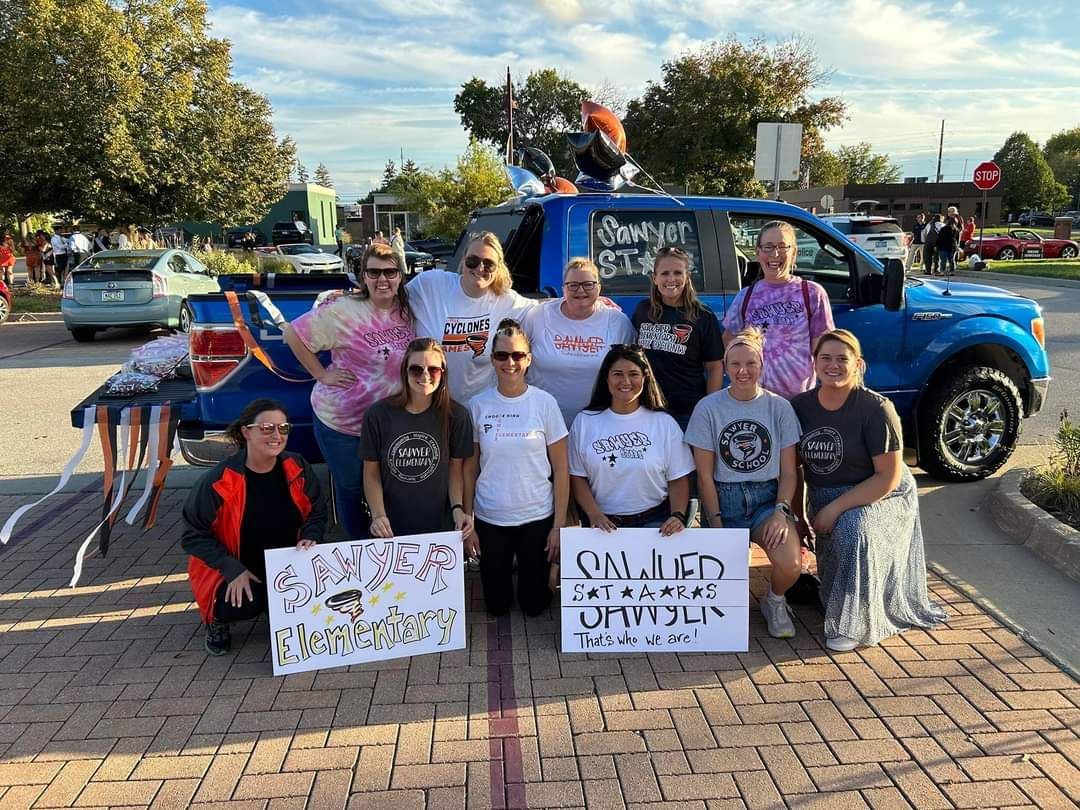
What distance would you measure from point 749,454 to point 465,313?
151 cm

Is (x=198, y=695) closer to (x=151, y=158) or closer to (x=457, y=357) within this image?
(x=457, y=357)

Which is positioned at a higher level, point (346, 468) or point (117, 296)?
point (117, 296)

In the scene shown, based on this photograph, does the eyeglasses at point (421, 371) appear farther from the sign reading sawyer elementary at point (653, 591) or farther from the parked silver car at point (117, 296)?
the parked silver car at point (117, 296)

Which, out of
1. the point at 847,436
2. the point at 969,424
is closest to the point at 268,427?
the point at 847,436

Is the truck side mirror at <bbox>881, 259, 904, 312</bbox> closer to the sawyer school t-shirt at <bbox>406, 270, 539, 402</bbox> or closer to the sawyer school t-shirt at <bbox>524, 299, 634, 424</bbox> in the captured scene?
the sawyer school t-shirt at <bbox>524, 299, 634, 424</bbox>

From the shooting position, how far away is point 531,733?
2789mm

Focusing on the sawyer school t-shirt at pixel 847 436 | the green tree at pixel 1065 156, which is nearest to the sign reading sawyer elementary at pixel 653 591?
the sawyer school t-shirt at pixel 847 436

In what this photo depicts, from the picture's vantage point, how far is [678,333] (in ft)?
12.4

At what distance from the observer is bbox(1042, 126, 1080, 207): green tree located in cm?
8138

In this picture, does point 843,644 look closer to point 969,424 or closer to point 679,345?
point 679,345

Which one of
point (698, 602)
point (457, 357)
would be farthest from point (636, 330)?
point (698, 602)

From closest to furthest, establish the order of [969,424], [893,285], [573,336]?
[573,336], [893,285], [969,424]

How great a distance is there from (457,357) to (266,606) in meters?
1.45

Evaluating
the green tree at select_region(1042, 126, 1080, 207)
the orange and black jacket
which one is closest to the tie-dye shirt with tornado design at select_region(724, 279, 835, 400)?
the orange and black jacket
